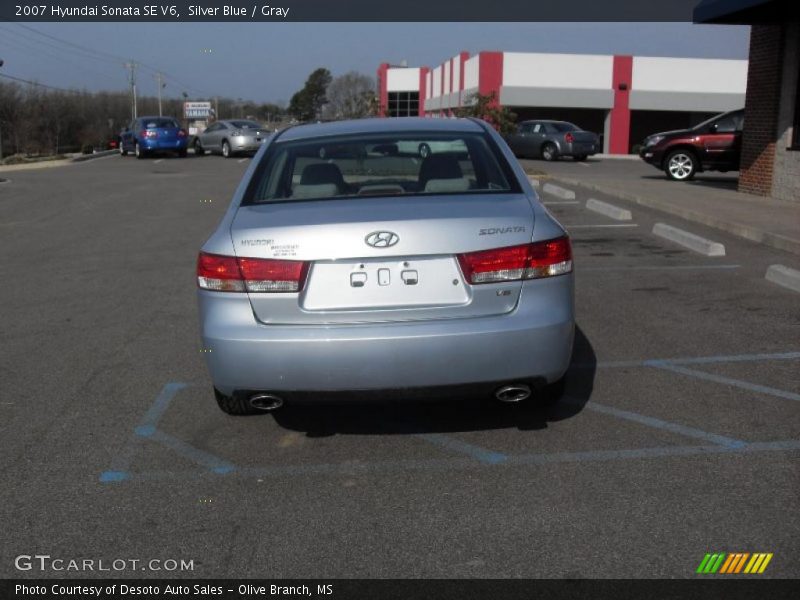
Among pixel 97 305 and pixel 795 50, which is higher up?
pixel 795 50

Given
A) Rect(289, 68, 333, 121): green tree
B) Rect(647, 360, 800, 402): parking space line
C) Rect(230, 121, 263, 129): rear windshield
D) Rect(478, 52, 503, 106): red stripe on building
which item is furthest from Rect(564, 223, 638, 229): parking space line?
Rect(289, 68, 333, 121): green tree

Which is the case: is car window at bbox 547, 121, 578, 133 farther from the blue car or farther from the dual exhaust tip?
the dual exhaust tip

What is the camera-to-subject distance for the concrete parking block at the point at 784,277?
26.8ft

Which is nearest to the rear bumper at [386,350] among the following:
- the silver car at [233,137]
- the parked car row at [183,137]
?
the silver car at [233,137]

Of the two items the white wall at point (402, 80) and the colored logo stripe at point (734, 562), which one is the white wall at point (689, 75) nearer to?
the white wall at point (402, 80)

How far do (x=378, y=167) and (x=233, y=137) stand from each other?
29.9m

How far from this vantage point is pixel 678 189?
1812 cm

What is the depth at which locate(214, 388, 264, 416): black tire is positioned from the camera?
4.61 meters

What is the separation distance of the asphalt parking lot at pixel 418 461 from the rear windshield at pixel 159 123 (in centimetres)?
2823

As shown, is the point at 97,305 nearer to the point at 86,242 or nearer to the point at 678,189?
the point at 86,242

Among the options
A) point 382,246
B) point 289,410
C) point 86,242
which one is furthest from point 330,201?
point 86,242

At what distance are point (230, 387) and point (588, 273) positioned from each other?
5840 mm

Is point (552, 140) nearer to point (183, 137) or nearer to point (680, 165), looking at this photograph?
point (680, 165)
